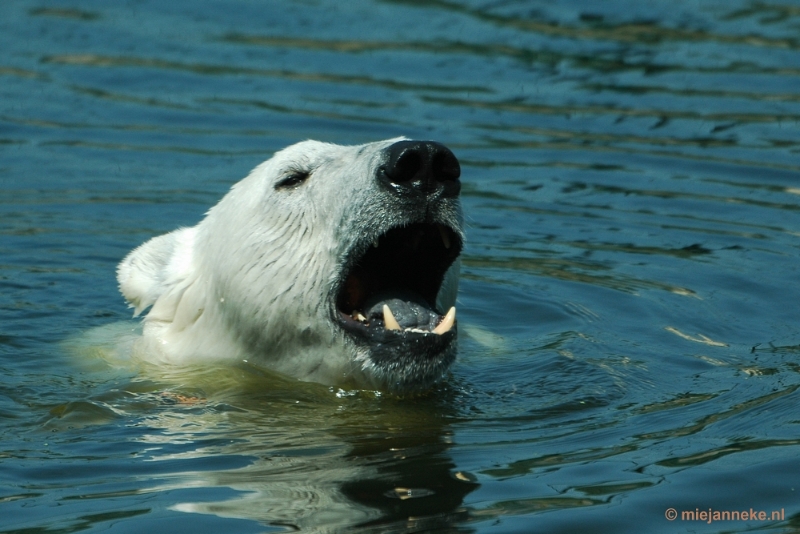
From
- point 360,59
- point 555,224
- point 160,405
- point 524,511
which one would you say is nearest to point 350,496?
point 524,511

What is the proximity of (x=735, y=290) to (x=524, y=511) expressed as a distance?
12.7 ft

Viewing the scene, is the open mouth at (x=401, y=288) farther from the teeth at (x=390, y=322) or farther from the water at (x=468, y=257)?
the water at (x=468, y=257)

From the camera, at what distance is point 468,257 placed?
9312 millimetres

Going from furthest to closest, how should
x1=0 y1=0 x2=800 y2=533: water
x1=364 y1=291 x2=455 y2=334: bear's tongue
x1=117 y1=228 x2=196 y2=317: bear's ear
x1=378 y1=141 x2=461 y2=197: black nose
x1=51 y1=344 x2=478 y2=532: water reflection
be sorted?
x1=117 y1=228 x2=196 y2=317: bear's ear → x1=364 y1=291 x2=455 y2=334: bear's tongue → x1=378 y1=141 x2=461 y2=197: black nose → x1=0 y1=0 x2=800 y2=533: water → x1=51 y1=344 x2=478 y2=532: water reflection

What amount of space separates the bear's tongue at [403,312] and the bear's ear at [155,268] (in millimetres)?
1265

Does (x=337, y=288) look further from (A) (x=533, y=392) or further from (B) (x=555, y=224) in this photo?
(B) (x=555, y=224)

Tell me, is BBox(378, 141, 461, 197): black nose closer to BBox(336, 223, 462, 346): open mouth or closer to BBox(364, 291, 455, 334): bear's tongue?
BBox(336, 223, 462, 346): open mouth

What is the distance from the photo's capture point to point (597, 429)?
5715mm

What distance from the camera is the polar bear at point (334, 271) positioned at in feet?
18.3

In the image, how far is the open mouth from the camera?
5.67m

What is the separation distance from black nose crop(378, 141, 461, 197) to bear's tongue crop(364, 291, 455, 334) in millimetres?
580

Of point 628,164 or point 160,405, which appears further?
point 628,164

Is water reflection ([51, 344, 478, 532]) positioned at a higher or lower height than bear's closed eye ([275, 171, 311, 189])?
lower

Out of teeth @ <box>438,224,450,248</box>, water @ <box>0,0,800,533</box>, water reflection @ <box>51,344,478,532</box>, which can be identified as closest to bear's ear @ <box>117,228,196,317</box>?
water reflection @ <box>51,344,478,532</box>
